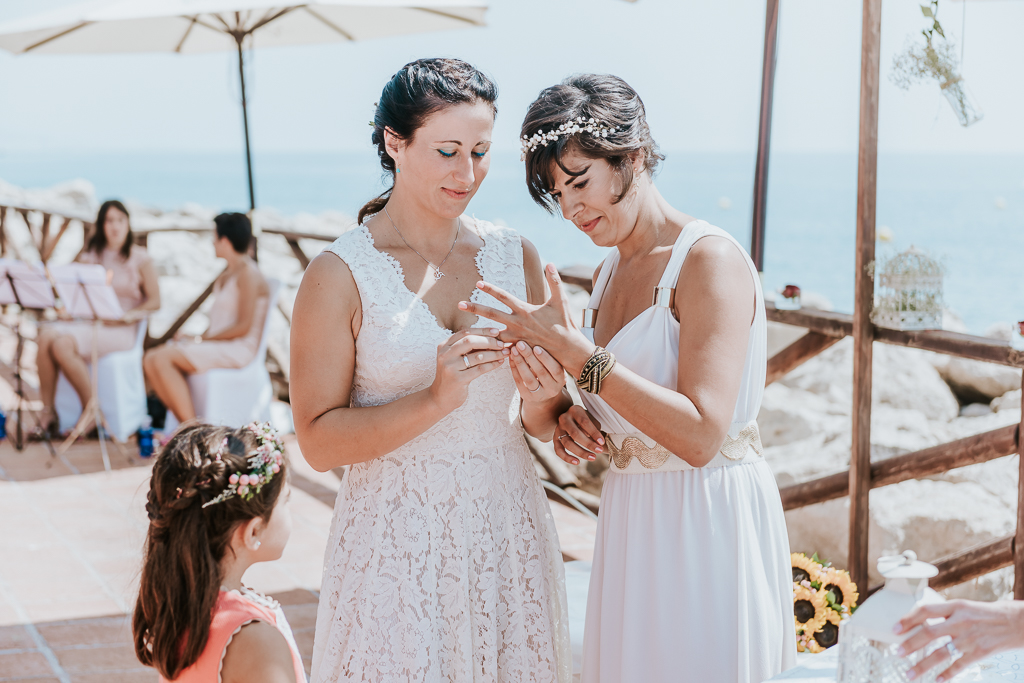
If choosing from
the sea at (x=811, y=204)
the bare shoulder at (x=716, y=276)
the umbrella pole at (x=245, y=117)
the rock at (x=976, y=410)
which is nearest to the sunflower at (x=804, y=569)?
the sea at (x=811, y=204)

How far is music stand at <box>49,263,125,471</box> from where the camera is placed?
6219mm

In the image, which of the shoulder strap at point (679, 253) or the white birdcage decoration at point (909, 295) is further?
the white birdcage decoration at point (909, 295)

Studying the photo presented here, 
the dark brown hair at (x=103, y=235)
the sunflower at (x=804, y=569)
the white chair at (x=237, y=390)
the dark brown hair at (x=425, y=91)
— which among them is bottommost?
the white chair at (x=237, y=390)

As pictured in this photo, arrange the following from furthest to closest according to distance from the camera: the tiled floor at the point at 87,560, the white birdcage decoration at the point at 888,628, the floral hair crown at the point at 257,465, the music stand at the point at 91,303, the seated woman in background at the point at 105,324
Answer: the seated woman in background at the point at 105,324 < the music stand at the point at 91,303 < the tiled floor at the point at 87,560 < the floral hair crown at the point at 257,465 < the white birdcage decoration at the point at 888,628

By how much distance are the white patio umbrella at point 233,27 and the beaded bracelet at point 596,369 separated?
4.68 m

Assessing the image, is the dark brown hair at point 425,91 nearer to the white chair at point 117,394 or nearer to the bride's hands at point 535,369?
the bride's hands at point 535,369

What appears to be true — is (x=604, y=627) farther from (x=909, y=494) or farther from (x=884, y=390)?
(x=884, y=390)

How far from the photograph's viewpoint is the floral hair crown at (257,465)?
184 centimetres

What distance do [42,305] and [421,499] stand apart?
549 cm

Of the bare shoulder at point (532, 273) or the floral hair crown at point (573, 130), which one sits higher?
the floral hair crown at point (573, 130)

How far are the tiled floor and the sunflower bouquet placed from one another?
1583 millimetres

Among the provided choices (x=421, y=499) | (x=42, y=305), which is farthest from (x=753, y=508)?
(x=42, y=305)

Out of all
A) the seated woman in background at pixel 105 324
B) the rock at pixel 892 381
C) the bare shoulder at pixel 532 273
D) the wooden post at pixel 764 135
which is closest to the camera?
the bare shoulder at pixel 532 273

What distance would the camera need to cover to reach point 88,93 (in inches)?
3632
